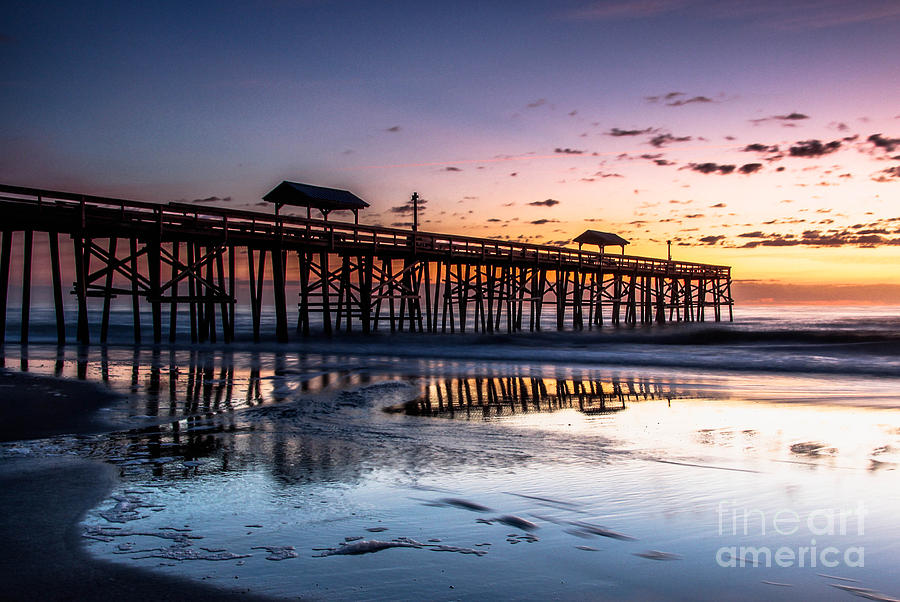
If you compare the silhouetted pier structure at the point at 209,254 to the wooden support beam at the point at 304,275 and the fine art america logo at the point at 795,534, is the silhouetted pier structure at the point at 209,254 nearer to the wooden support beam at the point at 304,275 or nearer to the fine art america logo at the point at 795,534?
the wooden support beam at the point at 304,275

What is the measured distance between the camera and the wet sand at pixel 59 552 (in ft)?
8.95

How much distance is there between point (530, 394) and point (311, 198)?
16.3 meters

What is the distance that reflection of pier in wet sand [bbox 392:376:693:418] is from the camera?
27.9 feet

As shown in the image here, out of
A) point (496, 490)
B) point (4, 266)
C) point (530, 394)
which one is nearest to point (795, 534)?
point (496, 490)

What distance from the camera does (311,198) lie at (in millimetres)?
24094

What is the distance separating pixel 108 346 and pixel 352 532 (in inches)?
677

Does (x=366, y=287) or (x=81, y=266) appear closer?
(x=81, y=266)

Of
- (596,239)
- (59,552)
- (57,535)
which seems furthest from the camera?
(596,239)

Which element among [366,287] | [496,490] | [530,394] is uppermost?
[366,287]

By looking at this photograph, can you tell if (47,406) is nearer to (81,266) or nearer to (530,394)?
(530,394)

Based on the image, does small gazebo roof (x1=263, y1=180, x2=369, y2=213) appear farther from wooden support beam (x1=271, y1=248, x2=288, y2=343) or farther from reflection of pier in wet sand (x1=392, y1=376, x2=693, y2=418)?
reflection of pier in wet sand (x1=392, y1=376, x2=693, y2=418)

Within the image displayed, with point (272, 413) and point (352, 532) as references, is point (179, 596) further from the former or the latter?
point (272, 413)

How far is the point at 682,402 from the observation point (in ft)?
30.9

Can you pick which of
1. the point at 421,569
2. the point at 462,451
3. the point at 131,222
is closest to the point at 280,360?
the point at 131,222
